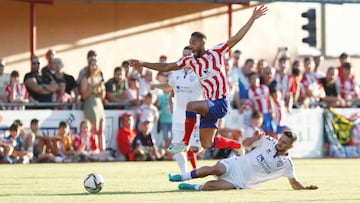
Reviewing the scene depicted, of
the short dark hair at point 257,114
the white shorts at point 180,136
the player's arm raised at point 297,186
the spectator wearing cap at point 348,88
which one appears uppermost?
the spectator wearing cap at point 348,88

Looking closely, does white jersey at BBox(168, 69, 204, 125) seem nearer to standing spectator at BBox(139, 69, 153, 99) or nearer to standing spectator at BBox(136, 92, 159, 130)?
standing spectator at BBox(136, 92, 159, 130)

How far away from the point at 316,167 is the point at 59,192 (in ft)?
29.1

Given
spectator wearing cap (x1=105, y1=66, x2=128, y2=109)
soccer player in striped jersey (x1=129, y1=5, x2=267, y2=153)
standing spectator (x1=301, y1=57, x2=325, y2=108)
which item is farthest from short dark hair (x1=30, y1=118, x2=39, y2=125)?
soccer player in striped jersey (x1=129, y1=5, x2=267, y2=153)

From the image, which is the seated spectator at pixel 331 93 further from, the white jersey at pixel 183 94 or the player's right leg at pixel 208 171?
the player's right leg at pixel 208 171

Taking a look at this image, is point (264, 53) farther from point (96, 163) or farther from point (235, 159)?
point (235, 159)

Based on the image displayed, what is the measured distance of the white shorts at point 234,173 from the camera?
52.9 ft

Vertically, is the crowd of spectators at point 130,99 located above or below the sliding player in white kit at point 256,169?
above

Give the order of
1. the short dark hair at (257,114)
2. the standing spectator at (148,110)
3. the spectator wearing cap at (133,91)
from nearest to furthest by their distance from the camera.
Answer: the standing spectator at (148,110)
the spectator wearing cap at (133,91)
the short dark hair at (257,114)

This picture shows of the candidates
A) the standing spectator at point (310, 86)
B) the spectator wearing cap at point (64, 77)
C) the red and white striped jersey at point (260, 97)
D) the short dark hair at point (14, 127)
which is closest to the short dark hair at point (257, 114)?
the red and white striped jersey at point (260, 97)

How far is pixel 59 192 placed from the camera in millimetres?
15734

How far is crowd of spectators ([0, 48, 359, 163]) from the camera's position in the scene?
983 inches

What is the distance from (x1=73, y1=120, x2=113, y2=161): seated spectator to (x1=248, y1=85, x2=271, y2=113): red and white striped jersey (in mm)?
4124

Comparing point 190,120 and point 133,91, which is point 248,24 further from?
point 133,91

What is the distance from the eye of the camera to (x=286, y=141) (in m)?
15.8
